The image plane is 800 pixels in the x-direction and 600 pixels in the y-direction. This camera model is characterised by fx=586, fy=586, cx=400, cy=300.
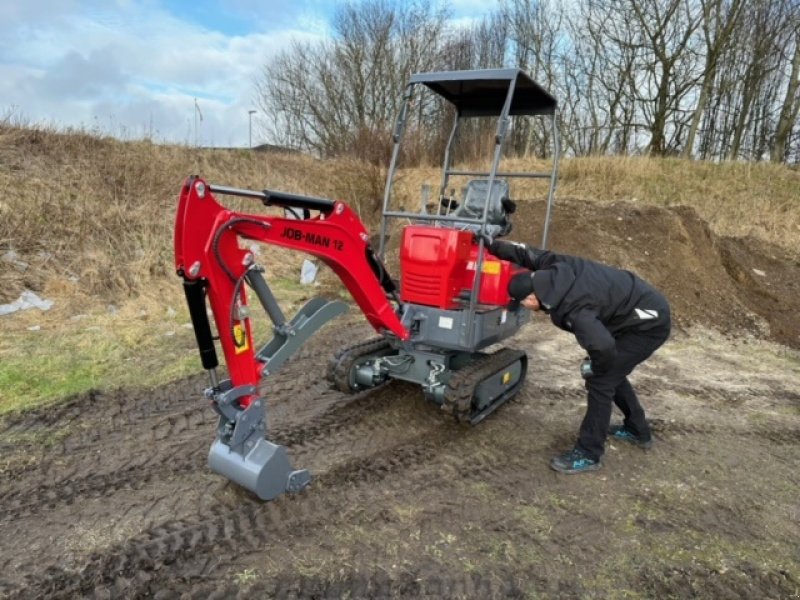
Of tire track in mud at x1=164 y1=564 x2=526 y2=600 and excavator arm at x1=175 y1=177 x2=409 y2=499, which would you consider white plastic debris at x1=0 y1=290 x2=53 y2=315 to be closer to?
excavator arm at x1=175 y1=177 x2=409 y2=499

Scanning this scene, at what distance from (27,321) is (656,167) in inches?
533

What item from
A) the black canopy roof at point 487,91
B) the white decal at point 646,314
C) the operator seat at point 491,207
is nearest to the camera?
the white decal at point 646,314

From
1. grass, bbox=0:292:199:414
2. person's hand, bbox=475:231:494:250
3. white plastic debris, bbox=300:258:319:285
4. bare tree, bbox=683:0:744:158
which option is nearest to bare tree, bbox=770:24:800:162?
bare tree, bbox=683:0:744:158

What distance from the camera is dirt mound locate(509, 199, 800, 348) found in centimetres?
842

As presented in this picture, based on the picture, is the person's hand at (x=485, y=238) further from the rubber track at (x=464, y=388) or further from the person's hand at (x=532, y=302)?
the rubber track at (x=464, y=388)

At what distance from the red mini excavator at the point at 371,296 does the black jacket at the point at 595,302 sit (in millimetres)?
633

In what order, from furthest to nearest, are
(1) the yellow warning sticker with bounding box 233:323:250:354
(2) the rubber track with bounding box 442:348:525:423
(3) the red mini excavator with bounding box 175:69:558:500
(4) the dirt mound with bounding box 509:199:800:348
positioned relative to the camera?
(4) the dirt mound with bounding box 509:199:800:348, (2) the rubber track with bounding box 442:348:525:423, (1) the yellow warning sticker with bounding box 233:323:250:354, (3) the red mini excavator with bounding box 175:69:558:500

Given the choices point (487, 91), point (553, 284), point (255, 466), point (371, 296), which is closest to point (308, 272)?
point (487, 91)

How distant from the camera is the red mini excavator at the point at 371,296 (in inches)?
118

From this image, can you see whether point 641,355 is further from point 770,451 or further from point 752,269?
point 752,269

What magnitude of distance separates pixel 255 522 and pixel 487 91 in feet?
13.0

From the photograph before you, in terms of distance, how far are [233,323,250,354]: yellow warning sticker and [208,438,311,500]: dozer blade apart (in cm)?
53

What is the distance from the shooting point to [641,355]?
3996mm

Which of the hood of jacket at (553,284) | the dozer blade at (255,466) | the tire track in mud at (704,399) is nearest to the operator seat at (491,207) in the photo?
the hood of jacket at (553,284)
